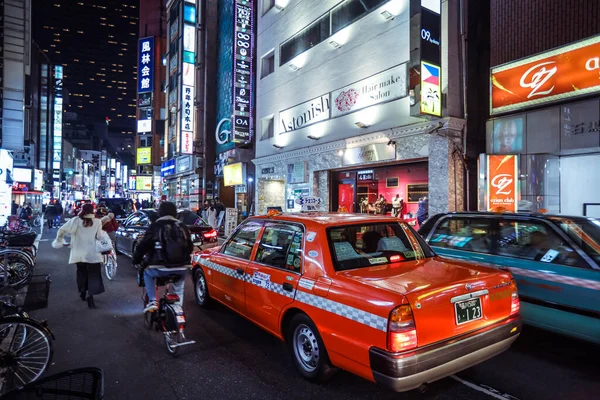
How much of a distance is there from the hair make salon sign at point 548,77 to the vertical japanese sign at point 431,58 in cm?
198

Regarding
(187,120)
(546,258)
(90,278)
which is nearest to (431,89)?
(546,258)

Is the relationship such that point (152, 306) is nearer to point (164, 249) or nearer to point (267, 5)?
point (164, 249)

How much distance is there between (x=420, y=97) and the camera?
9.75 meters

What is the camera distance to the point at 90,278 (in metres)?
6.22

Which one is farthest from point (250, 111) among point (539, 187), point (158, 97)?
point (158, 97)

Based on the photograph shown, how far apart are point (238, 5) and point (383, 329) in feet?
74.5

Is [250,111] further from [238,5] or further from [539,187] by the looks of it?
[539,187]

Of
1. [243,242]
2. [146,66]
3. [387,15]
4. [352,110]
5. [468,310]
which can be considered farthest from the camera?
[146,66]

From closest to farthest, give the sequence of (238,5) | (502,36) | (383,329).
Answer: (383,329) < (502,36) < (238,5)

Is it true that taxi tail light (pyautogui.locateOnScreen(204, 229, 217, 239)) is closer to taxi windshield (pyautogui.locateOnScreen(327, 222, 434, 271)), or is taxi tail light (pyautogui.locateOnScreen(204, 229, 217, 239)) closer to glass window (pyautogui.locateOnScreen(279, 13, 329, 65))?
taxi windshield (pyautogui.locateOnScreen(327, 222, 434, 271))

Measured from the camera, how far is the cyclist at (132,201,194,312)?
4484mm

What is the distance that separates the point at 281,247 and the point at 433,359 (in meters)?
2.00

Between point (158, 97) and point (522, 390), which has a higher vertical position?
point (158, 97)

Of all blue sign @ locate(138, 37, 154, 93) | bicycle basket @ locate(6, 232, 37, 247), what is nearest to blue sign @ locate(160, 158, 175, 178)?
blue sign @ locate(138, 37, 154, 93)
